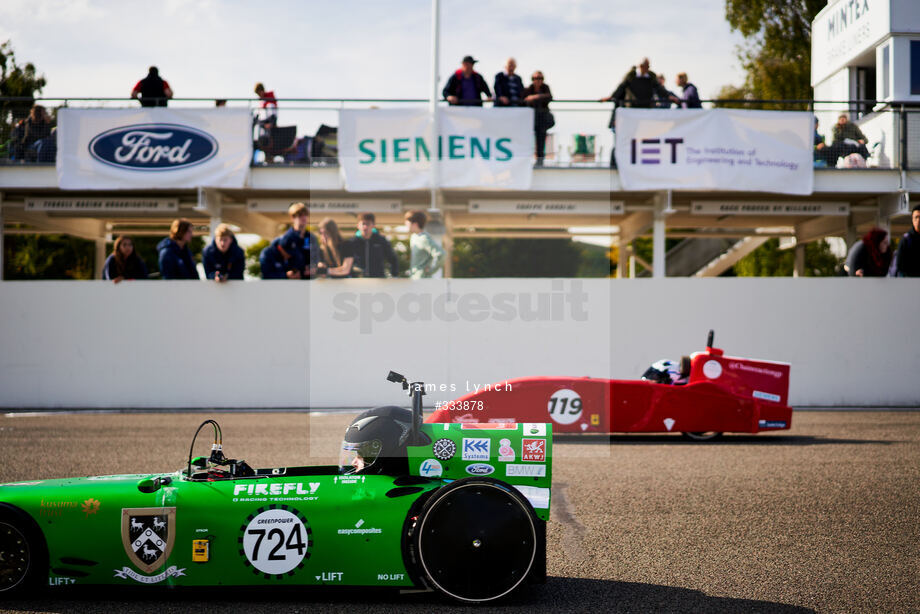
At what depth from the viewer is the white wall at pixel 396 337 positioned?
1456cm

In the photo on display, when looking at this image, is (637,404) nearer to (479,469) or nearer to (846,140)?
(479,469)

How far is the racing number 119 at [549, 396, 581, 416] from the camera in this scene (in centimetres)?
1013

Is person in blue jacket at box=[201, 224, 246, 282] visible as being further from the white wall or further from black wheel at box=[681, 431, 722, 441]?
black wheel at box=[681, 431, 722, 441]

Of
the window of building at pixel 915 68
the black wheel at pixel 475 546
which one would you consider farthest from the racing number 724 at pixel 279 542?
the window of building at pixel 915 68

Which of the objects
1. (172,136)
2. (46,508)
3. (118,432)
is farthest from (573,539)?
(172,136)

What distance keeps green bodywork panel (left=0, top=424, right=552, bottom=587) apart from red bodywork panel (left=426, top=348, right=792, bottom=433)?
5748mm

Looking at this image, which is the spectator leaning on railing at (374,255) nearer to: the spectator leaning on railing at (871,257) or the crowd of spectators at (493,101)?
the crowd of spectators at (493,101)

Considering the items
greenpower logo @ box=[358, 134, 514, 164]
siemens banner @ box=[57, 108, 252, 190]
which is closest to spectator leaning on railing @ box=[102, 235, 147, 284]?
siemens banner @ box=[57, 108, 252, 190]

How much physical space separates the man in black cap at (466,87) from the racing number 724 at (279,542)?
1333 centimetres

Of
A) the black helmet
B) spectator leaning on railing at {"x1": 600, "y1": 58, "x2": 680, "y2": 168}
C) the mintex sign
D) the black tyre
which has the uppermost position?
the mintex sign

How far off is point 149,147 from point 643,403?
458 inches

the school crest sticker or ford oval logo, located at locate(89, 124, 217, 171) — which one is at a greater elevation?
ford oval logo, located at locate(89, 124, 217, 171)

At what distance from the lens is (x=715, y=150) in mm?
16750

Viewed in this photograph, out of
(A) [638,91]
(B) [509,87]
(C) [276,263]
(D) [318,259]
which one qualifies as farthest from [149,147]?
(A) [638,91]
